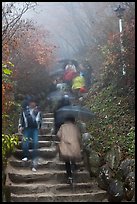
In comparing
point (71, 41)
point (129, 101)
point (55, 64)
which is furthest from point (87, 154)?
point (71, 41)

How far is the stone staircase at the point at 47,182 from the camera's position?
28.9 ft

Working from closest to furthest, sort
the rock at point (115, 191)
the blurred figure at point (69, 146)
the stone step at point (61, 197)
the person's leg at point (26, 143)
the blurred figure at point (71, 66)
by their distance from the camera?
the rock at point (115, 191) → the stone step at point (61, 197) → the blurred figure at point (69, 146) → the person's leg at point (26, 143) → the blurred figure at point (71, 66)

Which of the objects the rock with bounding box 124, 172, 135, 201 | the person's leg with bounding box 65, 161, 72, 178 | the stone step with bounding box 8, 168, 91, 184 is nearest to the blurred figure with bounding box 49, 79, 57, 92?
the stone step with bounding box 8, 168, 91, 184

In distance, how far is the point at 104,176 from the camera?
905 cm

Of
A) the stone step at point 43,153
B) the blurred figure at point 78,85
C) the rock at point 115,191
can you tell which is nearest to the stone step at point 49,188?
the rock at point 115,191

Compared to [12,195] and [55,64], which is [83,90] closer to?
[55,64]

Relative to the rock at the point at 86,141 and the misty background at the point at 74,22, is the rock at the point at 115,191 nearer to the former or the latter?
the rock at the point at 86,141

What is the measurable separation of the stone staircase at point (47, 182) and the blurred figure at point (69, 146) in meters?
0.37

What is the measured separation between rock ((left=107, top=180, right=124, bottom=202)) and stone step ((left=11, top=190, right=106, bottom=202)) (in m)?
0.34

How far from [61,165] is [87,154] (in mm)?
841

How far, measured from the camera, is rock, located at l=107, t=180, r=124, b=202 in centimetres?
843

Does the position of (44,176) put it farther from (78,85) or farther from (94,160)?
(78,85)

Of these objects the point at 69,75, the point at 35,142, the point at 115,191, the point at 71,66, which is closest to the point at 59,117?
the point at 35,142

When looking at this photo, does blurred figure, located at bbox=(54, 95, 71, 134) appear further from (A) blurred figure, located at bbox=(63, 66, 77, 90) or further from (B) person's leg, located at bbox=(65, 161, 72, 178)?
(A) blurred figure, located at bbox=(63, 66, 77, 90)
